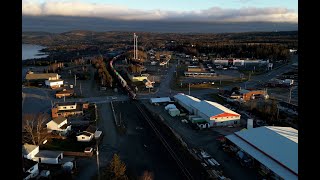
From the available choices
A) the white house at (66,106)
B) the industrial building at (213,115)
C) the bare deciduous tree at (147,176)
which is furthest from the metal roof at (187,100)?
the bare deciduous tree at (147,176)

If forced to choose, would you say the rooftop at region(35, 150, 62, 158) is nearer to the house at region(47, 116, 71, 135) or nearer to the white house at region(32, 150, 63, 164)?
the white house at region(32, 150, 63, 164)

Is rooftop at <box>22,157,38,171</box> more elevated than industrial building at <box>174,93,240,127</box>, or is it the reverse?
industrial building at <box>174,93,240,127</box>

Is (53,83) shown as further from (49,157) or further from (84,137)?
(49,157)

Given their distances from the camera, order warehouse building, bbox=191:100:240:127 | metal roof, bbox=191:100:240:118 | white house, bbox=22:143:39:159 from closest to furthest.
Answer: white house, bbox=22:143:39:159 → warehouse building, bbox=191:100:240:127 → metal roof, bbox=191:100:240:118

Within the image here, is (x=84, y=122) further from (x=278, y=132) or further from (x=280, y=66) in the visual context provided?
(x=280, y=66)

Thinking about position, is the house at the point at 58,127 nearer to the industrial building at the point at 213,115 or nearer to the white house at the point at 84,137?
the white house at the point at 84,137

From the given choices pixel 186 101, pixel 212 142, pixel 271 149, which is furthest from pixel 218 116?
pixel 271 149

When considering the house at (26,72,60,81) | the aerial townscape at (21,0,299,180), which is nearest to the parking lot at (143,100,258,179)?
the aerial townscape at (21,0,299,180)
